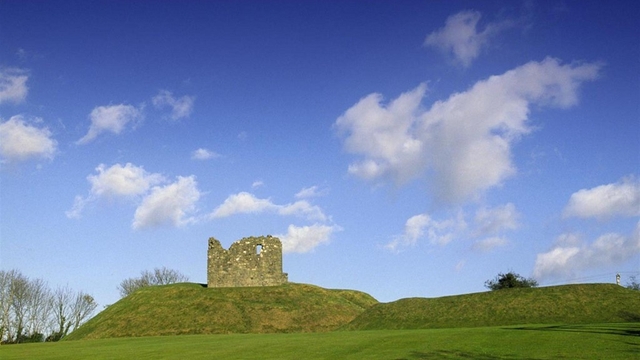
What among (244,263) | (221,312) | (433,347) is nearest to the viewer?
(433,347)

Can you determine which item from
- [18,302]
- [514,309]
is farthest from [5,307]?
[514,309]

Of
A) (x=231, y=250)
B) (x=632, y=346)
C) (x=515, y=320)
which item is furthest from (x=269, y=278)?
(x=632, y=346)

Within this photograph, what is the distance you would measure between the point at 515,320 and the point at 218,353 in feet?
105

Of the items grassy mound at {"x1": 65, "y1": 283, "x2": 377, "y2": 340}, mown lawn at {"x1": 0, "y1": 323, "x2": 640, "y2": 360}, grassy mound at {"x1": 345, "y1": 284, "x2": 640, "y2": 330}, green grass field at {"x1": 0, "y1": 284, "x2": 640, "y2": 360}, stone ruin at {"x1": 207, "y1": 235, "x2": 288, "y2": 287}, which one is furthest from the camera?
stone ruin at {"x1": 207, "y1": 235, "x2": 288, "y2": 287}

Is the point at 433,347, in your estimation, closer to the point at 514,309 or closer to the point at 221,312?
the point at 514,309

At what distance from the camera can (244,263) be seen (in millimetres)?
85312

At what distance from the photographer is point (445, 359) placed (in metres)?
28.5

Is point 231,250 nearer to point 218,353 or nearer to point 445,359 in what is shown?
point 218,353

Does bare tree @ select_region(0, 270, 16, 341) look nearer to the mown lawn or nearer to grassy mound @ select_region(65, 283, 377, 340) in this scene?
grassy mound @ select_region(65, 283, 377, 340)

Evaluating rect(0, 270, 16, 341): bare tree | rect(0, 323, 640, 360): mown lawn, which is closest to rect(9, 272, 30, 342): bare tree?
rect(0, 270, 16, 341): bare tree

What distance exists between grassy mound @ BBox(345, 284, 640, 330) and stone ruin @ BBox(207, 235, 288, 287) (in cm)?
2222

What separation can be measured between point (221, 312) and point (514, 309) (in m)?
34.8

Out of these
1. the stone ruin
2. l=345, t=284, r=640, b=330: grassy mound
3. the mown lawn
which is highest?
the stone ruin

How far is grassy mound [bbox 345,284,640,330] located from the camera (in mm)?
55219
